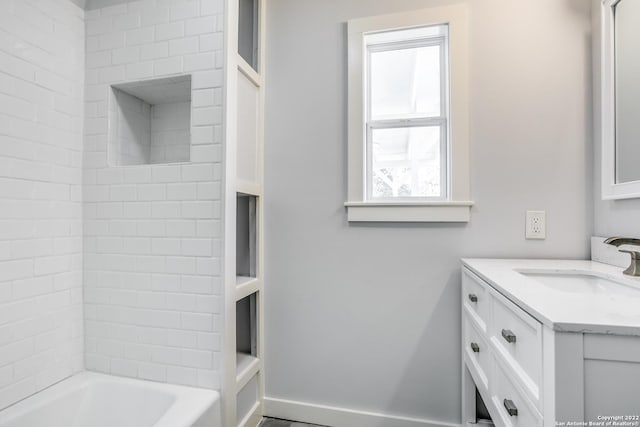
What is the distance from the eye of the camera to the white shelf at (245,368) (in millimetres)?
1588

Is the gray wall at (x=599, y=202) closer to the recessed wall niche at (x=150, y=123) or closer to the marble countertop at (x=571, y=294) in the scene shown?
the marble countertop at (x=571, y=294)

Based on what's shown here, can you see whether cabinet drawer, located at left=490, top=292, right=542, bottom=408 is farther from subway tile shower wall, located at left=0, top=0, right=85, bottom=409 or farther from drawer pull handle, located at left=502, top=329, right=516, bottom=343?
subway tile shower wall, located at left=0, top=0, right=85, bottom=409

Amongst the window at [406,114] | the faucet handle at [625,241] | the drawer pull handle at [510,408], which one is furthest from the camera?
the window at [406,114]

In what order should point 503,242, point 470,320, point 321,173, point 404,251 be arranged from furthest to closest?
point 321,173, point 404,251, point 503,242, point 470,320

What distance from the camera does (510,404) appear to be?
893 mm

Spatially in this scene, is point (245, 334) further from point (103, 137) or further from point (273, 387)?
point (103, 137)

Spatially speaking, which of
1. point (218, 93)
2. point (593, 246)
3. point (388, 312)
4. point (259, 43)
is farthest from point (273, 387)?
point (259, 43)

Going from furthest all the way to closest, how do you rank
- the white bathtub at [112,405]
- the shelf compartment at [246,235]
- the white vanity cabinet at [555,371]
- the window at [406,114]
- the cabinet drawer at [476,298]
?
1. the shelf compartment at [246,235]
2. the window at [406,114]
3. the white bathtub at [112,405]
4. the cabinet drawer at [476,298]
5. the white vanity cabinet at [555,371]

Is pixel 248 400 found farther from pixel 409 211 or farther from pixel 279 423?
pixel 409 211

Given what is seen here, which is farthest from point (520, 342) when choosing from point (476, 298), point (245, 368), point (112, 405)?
point (112, 405)

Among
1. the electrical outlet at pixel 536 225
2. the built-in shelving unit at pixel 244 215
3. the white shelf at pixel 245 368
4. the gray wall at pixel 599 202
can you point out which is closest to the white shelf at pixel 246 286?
the built-in shelving unit at pixel 244 215

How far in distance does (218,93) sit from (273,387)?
1693mm

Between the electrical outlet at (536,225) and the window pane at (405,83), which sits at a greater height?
the window pane at (405,83)

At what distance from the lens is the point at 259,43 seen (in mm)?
1851
